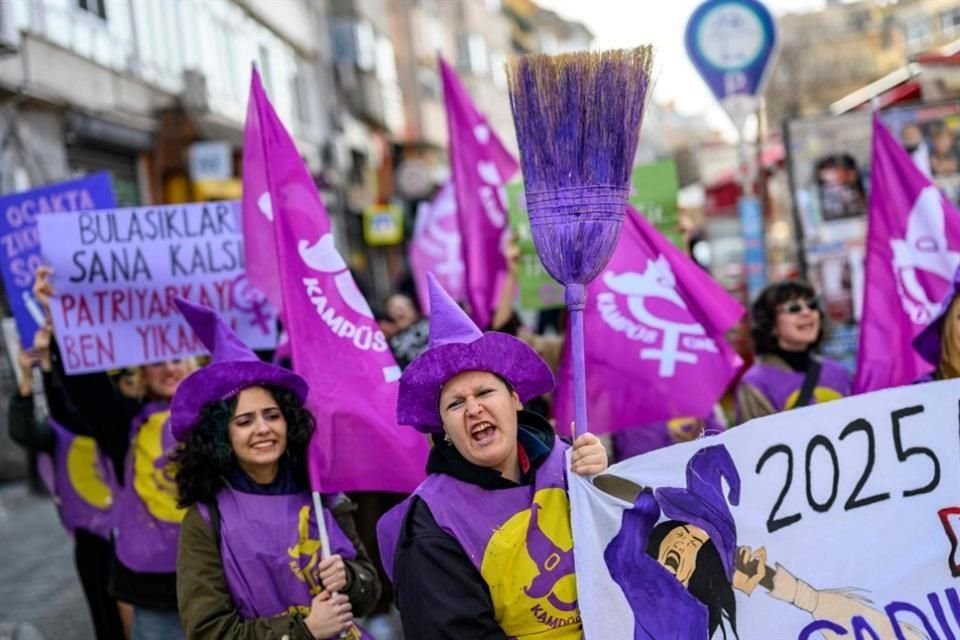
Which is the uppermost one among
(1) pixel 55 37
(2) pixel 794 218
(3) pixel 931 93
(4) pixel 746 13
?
(1) pixel 55 37

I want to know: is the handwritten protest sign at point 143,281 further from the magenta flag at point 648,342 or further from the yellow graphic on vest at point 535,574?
the yellow graphic on vest at point 535,574

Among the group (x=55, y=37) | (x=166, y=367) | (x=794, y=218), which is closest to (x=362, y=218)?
(x=55, y=37)

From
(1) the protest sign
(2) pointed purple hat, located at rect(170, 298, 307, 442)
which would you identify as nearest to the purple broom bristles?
(2) pointed purple hat, located at rect(170, 298, 307, 442)

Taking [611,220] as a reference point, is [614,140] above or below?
above

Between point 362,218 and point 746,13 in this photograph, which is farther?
point 362,218

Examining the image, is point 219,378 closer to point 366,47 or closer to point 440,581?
point 440,581

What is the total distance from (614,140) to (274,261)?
68.6 inches

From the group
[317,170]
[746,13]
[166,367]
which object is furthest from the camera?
[317,170]

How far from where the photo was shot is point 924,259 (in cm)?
489

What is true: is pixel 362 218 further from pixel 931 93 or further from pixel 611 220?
pixel 611 220

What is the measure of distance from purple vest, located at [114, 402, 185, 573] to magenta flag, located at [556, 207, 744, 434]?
5.75 ft

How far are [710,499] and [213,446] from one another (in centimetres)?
148

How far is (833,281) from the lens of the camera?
7566mm

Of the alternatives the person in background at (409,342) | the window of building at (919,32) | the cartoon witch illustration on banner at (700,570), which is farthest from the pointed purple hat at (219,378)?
the window of building at (919,32)
